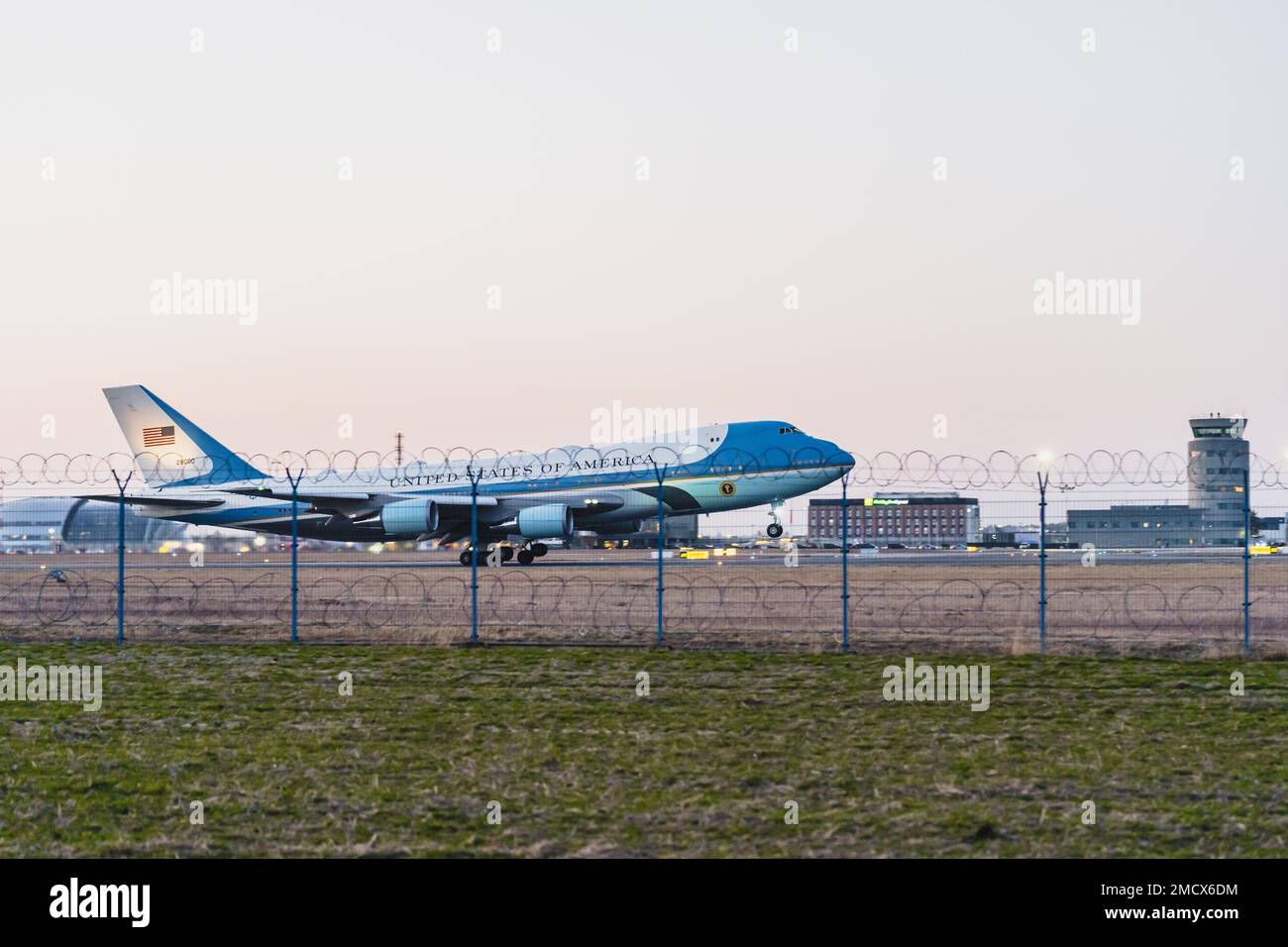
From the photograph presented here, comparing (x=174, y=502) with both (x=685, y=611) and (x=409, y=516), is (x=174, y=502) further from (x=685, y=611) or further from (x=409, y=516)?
(x=685, y=611)

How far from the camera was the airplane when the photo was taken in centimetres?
4462

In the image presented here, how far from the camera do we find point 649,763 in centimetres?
1087

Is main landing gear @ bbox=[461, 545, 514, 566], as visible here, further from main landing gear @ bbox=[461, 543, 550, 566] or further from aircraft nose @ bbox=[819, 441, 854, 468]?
aircraft nose @ bbox=[819, 441, 854, 468]

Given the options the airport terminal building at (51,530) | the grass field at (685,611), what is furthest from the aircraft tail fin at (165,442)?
the airport terminal building at (51,530)

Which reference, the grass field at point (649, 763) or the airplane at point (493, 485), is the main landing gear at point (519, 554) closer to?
the airplane at point (493, 485)

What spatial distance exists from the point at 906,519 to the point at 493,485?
1645 centimetres

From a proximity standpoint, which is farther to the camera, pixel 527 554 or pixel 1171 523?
pixel 527 554

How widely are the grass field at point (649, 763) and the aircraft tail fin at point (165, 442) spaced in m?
37.9

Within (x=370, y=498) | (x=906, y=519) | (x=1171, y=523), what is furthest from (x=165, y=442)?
(x=1171, y=523)

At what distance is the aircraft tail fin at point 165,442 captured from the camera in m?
53.0

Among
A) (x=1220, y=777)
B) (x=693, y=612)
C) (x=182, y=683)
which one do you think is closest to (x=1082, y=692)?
(x=1220, y=777)
